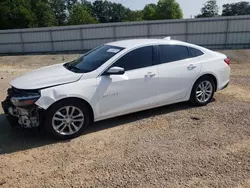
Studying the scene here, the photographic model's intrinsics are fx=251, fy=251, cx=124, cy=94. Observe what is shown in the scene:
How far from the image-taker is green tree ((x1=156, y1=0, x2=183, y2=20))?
54.4m

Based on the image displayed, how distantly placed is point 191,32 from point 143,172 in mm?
17857

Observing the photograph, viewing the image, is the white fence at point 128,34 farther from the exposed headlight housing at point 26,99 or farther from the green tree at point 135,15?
the green tree at point 135,15

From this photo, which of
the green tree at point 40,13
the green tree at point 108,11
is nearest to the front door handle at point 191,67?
the green tree at point 40,13

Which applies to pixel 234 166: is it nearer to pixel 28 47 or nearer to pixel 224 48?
pixel 224 48

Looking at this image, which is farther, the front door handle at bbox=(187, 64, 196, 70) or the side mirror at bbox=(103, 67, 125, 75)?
the front door handle at bbox=(187, 64, 196, 70)

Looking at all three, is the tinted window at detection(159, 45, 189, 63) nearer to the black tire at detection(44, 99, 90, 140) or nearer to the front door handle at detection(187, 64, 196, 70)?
the front door handle at detection(187, 64, 196, 70)

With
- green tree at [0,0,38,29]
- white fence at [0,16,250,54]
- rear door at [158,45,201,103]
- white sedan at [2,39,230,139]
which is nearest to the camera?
white sedan at [2,39,230,139]

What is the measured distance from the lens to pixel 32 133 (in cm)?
445

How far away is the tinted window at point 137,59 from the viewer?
454 centimetres

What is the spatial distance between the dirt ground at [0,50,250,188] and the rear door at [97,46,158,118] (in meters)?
0.38

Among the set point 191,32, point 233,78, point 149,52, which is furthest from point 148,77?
point 191,32

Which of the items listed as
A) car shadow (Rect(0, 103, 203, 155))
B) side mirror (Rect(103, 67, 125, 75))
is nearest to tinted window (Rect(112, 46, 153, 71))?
side mirror (Rect(103, 67, 125, 75))

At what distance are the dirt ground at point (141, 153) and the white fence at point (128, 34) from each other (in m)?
15.3

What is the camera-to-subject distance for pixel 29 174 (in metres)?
3.28
